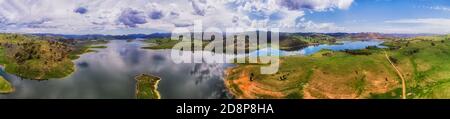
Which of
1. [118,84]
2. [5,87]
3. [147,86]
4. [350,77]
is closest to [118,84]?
[118,84]

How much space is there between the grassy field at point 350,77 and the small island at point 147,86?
67.9 ft

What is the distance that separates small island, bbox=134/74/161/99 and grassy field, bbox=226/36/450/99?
2070 cm

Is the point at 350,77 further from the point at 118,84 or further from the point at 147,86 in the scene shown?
the point at 118,84

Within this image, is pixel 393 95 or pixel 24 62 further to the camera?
pixel 24 62

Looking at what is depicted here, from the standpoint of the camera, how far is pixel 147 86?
353 feet

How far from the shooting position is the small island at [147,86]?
97.6m

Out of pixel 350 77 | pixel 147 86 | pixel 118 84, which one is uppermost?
pixel 350 77

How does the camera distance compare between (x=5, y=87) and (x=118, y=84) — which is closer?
(x=5, y=87)

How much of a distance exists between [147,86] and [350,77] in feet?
197

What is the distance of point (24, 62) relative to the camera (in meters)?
147
